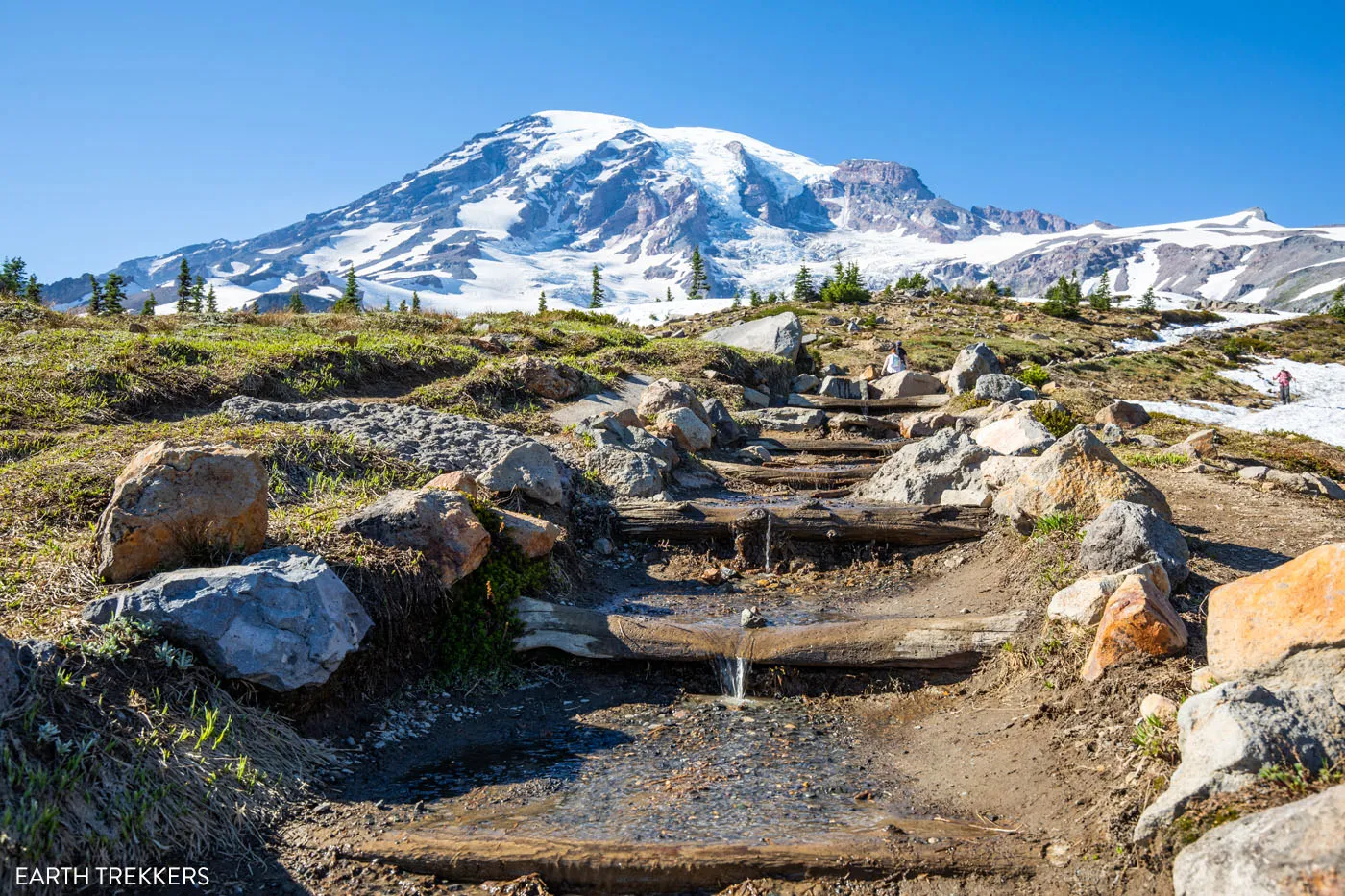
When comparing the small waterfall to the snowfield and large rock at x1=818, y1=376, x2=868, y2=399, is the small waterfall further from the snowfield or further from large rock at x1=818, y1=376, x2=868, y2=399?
the snowfield

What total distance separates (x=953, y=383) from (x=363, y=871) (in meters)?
24.0

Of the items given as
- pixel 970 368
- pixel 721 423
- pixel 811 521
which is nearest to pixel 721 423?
pixel 721 423

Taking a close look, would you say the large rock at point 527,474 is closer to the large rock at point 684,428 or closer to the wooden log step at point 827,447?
the large rock at point 684,428

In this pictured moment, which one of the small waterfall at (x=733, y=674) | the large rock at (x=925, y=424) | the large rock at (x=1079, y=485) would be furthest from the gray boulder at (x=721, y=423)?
the small waterfall at (x=733, y=674)

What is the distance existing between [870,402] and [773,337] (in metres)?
6.04

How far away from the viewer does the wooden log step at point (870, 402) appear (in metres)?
23.0

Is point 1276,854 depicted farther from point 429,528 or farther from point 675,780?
point 429,528

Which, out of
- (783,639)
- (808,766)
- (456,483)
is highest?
(456,483)

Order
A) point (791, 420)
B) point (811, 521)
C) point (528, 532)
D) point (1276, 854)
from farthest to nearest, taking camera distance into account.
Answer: point (791, 420) → point (811, 521) → point (528, 532) → point (1276, 854)

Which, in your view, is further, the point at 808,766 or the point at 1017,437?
the point at 1017,437

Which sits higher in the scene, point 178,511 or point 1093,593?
point 178,511

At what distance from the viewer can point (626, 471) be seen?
36.8ft

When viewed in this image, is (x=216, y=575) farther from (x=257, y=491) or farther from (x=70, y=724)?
(x=70, y=724)

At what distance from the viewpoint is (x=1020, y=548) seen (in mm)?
8461
